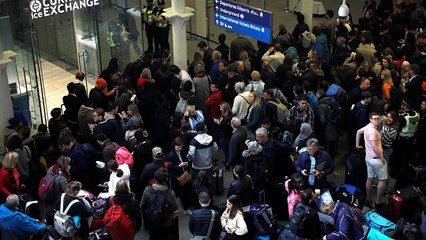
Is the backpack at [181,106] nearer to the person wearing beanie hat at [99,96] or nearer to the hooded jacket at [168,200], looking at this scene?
the person wearing beanie hat at [99,96]

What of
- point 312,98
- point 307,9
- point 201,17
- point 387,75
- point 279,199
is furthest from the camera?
point 201,17

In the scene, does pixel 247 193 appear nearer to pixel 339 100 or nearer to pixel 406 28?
pixel 339 100

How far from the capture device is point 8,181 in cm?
909

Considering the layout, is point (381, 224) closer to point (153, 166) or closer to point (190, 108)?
point (153, 166)

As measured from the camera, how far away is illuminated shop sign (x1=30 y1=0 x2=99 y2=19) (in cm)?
1102

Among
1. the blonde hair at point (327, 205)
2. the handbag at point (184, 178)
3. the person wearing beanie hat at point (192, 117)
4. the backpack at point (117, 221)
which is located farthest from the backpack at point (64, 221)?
the blonde hair at point (327, 205)

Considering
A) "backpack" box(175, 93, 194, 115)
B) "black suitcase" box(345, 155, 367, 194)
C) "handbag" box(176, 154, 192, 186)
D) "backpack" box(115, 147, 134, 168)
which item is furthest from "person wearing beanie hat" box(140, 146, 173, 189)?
"black suitcase" box(345, 155, 367, 194)

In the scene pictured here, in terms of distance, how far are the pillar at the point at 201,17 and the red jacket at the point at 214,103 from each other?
6.57 m

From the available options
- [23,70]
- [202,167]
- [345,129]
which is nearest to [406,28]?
[345,129]

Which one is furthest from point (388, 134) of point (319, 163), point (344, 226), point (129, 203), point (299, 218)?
point (129, 203)

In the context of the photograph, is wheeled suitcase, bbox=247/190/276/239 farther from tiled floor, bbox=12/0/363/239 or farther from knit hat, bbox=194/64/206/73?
knit hat, bbox=194/64/206/73

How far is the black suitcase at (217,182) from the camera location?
34.3 feet

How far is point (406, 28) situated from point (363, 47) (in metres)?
2.31

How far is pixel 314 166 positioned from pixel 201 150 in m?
1.66
